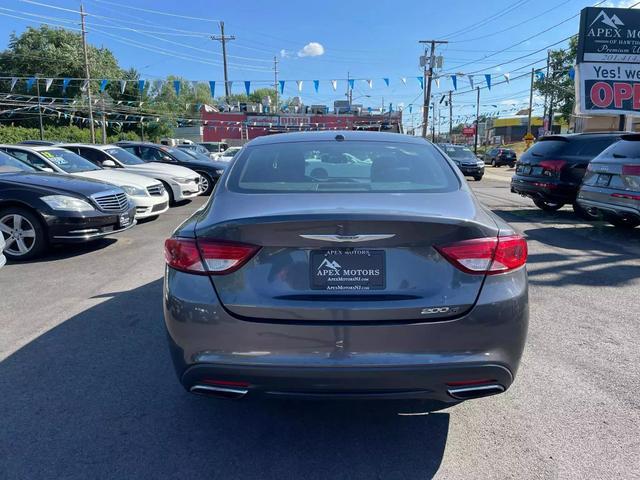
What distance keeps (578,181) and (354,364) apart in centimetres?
963

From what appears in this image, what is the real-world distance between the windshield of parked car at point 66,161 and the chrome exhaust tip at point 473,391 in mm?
9207

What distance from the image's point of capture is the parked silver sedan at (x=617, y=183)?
293 inches

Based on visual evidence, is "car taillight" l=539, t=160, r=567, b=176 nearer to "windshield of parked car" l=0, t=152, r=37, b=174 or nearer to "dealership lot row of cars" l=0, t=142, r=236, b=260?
"dealership lot row of cars" l=0, t=142, r=236, b=260

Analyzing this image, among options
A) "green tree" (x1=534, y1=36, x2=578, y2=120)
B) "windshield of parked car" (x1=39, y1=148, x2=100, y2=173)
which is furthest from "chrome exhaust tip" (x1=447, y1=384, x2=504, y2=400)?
"green tree" (x1=534, y1=36, x2=578, y2=120)

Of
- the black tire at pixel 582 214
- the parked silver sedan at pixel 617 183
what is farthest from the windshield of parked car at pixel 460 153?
the parked silver sedan at pixel 617 183

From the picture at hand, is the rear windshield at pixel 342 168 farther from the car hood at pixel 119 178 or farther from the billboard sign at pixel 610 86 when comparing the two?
the billboard sign at pixel 610 86

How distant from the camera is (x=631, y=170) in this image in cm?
747

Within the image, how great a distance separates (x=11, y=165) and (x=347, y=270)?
7.77 meters

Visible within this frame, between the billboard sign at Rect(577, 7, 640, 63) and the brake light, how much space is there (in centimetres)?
1174

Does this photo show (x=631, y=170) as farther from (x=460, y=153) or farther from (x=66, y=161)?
(x=460, y=153)

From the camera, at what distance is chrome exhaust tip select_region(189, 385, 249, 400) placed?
2.41 m

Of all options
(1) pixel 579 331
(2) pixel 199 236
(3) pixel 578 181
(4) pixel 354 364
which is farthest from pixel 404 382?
(3) pixel 578 181

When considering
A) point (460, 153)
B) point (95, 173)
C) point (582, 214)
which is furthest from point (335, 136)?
point (460, 153)

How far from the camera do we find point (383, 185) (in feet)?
9.89
